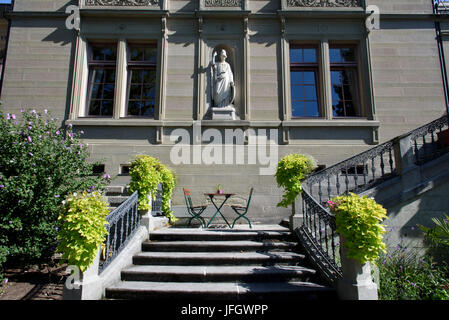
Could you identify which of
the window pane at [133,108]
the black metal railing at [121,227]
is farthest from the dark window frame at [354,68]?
the black metal railing at [121,227]

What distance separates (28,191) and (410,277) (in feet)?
21.5

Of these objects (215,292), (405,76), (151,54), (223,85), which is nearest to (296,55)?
(223,85)

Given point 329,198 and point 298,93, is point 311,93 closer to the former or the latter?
point 298,93

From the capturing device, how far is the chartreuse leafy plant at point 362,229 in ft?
11.9

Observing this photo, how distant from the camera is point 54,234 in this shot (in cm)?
519

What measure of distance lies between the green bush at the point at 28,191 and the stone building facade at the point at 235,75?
2.91 meters

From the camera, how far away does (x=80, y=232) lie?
3.57 m

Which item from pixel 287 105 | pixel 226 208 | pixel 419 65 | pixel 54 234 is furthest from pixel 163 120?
pixel 419 65

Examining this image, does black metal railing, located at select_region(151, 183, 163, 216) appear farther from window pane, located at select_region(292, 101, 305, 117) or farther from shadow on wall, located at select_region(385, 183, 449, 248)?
shadow on wall, located at select_region(385, 183, 449, 248)

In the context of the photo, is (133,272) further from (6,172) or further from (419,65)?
(419,65)

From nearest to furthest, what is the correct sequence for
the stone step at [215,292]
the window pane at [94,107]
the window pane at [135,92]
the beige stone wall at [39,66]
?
the stone step at [215,292] → the beige stone wall at [39,66] → the window pane at [94,107] → the window pane at [135,92]

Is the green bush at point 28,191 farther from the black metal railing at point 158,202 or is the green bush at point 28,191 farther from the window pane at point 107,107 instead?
the window pane at point 107,107

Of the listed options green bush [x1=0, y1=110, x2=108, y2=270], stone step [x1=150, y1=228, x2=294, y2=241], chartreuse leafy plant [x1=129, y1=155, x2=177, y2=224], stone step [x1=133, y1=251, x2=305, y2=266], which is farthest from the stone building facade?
stone step [x1=133, y1=251, x2=305, y2=266]

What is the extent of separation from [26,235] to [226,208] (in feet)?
15.5
